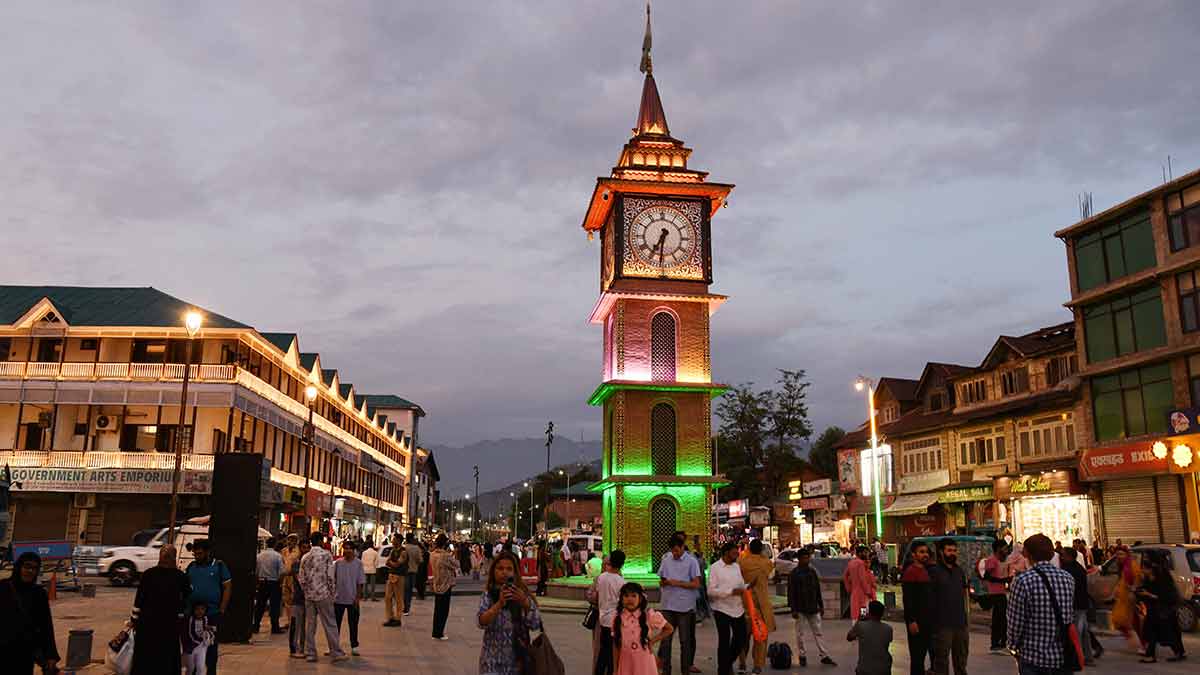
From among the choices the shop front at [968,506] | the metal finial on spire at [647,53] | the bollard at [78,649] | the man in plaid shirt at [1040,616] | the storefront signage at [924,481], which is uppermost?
the metal finial on spire at [647,53]

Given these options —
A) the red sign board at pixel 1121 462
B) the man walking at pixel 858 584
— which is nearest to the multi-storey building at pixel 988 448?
the red sign board at pixel 1121 462

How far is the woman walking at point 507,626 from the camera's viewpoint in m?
7.48

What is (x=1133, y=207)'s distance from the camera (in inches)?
1307

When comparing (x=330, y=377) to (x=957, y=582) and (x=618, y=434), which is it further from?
(x=957, y=582)

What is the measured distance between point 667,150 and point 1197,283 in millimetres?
18610

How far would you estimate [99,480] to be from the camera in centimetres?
3950

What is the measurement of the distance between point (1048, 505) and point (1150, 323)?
362 inches

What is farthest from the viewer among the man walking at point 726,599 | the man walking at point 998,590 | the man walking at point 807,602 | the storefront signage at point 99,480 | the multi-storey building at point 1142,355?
the storefront signage at point 99,480

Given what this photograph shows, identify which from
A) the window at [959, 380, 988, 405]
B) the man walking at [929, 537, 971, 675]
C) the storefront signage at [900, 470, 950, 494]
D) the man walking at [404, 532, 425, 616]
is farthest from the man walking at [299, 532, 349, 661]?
the storefront signage at [900, 470, 950, 494]

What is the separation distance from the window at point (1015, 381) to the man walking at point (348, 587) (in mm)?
34497

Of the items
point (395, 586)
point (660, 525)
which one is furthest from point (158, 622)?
point (660, 525)

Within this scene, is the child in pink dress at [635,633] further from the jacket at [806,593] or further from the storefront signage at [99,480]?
the storefront signage at [99,480]

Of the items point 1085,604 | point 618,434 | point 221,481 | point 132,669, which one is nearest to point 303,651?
point 221,481

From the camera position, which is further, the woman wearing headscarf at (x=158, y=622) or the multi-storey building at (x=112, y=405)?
the multi-storey building at (x=112, y=405)
